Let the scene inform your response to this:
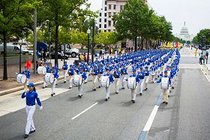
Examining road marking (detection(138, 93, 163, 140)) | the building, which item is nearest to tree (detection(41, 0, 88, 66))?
road marking (detection(138, 93, 163, 140))

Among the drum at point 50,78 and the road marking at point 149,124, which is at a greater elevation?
the drum at point 50,78

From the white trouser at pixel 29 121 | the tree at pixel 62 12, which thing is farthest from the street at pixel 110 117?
the tree at pixel 62 12

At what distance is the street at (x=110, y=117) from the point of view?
11.7 metres

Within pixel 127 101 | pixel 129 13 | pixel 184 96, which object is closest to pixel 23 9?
pixel 127 101

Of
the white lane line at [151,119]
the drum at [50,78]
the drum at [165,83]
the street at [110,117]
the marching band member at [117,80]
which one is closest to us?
the street at [110,117]

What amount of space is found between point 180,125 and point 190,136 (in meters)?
1.50

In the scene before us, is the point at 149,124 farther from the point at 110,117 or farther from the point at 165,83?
the point at 165,83

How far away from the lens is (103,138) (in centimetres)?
1120

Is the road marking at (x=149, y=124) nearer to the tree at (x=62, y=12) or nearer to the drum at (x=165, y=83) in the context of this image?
the drum at (x=165, y=83)

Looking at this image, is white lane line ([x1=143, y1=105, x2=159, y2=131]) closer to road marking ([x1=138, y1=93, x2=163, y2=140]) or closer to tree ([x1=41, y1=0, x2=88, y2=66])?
road marking ([x1=138, y1=93, x2=163, y2=140])

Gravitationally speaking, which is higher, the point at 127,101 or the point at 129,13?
the point at 129,13

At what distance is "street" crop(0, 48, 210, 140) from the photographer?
11664 mm

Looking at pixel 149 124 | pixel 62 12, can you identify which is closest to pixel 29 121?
pixel 149 124

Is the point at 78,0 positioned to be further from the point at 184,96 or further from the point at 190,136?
the point at 190,136
